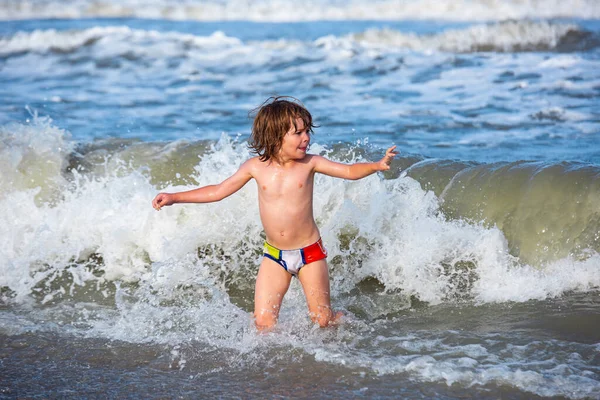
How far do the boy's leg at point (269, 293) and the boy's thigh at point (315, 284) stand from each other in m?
0.13

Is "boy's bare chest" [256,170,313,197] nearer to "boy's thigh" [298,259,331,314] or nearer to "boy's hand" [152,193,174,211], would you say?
"boy's thigh" [298,259,331,314]

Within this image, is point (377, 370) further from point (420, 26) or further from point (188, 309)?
point (420, 26)

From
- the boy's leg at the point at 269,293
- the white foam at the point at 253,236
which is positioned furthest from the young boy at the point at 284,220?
the white foam at the point at 253,236

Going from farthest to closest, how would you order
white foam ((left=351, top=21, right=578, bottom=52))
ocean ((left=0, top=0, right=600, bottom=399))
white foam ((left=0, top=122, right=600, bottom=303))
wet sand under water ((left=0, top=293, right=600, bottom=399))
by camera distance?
1. white foam ((left=351, top=21, right=578, bottom=52))
2. white foam ((left=0, top=122, right=600, bottom=303))
3. ocean ((left=0, top=0, right=600, bottom=399))
4. wet sand under water ((left=0, top=293, right=600, bottom=399))

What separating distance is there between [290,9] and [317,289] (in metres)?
22.9

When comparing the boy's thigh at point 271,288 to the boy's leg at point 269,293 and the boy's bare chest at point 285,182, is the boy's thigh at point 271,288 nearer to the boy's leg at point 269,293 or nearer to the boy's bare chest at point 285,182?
the boy's leg at point 269,293

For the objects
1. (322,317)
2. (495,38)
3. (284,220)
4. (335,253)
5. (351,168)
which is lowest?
(322,317)

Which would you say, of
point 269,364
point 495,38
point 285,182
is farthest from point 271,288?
point 495,38

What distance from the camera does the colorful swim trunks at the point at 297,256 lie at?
4277 millimetres

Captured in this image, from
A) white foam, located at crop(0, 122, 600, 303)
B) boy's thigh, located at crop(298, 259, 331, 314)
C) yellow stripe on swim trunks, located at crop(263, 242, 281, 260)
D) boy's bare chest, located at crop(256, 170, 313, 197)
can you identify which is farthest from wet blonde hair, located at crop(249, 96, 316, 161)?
white foam, located at crop(0, 122, 600, 303)

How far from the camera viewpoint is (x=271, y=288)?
4.30 m

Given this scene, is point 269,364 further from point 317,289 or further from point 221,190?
point 221,190

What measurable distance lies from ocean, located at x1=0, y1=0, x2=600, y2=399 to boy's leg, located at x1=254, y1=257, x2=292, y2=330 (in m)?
0.14

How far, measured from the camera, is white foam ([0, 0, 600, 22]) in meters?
24.2
